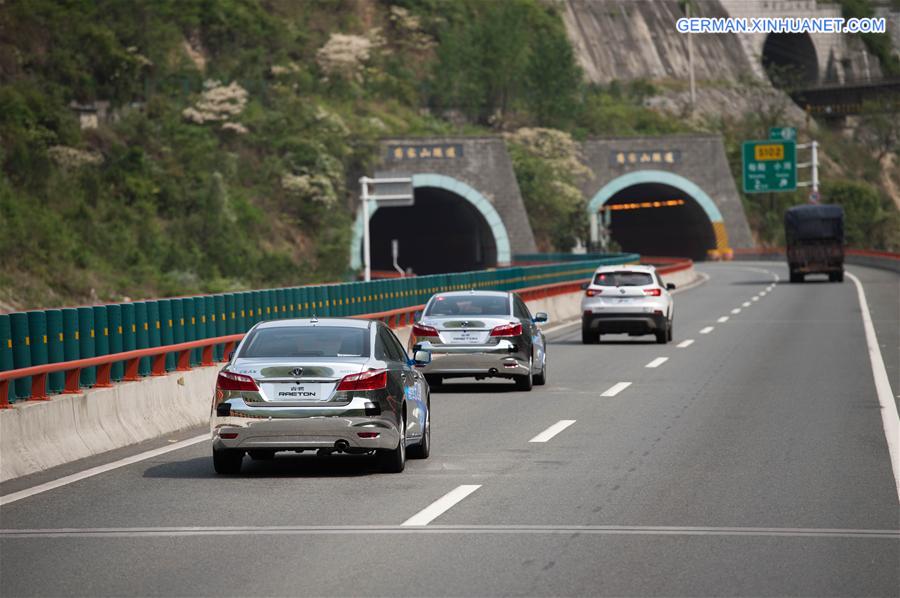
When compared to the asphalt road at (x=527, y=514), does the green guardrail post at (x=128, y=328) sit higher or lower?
higher

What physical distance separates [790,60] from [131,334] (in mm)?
135734

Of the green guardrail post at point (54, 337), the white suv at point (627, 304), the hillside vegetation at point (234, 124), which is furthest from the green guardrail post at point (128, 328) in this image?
the hillside vegetation at point (234, 124)

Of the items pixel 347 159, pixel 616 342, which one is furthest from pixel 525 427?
pixel 347 159

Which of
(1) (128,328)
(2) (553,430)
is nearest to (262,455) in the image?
(2) (553,430)

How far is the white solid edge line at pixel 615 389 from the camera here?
19500 millimetres

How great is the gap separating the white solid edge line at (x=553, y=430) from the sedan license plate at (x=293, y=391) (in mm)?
3253

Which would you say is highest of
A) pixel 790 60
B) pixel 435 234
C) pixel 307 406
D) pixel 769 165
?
pixel 790 60

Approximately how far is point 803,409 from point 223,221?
49819 mm

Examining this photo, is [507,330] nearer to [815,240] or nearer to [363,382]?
[363,382]

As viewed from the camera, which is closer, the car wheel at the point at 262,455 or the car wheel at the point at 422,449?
the car wheel at the point at 262,455

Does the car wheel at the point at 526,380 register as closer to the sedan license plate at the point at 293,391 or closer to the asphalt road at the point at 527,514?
the asphalt road at the point at 527,514

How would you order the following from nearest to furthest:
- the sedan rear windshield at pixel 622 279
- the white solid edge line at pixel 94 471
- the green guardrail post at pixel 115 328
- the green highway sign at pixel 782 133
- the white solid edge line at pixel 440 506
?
1. the white solid edge line at pixel 440 506
2. the white solid edge line at pixel 94 471
3. the green guardrail post at pixel 115 328
4. the sedan rear windshield at pixel 622 279
5. the green highway sign at pixel 782 133

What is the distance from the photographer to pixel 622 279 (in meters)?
30.2

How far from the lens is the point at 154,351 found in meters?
16.0
